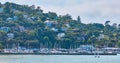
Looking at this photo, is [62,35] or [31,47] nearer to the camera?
[31,47]

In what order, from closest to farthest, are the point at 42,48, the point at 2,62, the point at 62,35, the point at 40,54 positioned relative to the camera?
the point at 2,62, the point at 40,54, the point at 42,48, the point at 62,35

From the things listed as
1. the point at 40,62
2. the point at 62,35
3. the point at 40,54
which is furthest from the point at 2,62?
the point at 62,35

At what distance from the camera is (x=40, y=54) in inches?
6624

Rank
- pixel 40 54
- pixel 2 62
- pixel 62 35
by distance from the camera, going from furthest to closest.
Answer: pixel 62 35 → pixel 40 54 → pixel 2 62

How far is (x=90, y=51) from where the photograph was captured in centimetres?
18475

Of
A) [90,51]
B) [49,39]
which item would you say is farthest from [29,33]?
[90,51]

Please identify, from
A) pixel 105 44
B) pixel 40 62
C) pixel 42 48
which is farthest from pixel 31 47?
pixel 40 62

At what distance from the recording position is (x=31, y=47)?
18075 cm

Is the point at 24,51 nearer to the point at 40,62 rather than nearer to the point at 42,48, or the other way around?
the point at 42,48

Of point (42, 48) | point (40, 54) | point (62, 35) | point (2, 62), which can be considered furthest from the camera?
point (62, 35)

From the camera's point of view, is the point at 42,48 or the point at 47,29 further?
the point at 47,29

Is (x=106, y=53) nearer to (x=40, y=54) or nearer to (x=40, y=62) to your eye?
(x=40, y=54)

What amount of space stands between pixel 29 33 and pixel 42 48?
11979 millimetres

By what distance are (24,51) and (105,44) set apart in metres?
34.3
